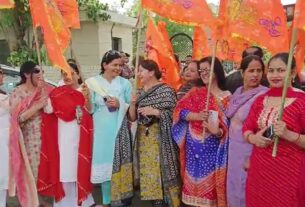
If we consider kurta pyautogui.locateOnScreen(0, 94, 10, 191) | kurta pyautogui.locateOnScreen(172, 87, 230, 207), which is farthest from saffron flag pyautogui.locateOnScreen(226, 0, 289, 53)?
kurta pyautogui.locateOnScreen(0, 94, 10, 191)

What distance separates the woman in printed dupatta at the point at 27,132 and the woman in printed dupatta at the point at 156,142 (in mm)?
979

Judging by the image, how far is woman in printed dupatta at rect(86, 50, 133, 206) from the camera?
4430 mm

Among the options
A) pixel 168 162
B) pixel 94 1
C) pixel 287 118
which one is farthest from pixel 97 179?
pixel 94 1

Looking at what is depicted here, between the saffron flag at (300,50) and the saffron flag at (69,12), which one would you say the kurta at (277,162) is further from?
the saffron flag at (69,12)

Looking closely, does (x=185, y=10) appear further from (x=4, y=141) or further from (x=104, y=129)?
(x=4, y=141)

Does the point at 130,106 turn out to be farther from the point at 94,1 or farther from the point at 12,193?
the point at 94,1

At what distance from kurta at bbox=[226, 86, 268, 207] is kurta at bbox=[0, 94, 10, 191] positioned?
2.19m

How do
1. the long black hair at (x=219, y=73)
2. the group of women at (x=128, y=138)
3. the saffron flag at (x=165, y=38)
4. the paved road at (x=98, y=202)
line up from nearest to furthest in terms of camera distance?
1. the group of women at (x=128, y=138)
2. the long black hair at (x=219, y=73)
3. the paved road at (x=98, y=202)
4. the saffron flag at (x=165, y=38)

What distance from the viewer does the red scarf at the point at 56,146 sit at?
457 centimetres

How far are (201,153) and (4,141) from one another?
1.96 m

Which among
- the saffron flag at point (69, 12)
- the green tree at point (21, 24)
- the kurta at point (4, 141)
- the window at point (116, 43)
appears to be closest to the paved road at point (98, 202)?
the kurta at point (4, 141)

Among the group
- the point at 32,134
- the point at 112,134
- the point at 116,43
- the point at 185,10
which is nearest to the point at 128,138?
the point at 112,134

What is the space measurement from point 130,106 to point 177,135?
0.54 m

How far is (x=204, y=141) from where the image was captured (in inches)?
155
